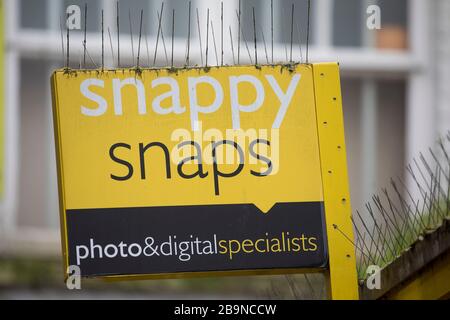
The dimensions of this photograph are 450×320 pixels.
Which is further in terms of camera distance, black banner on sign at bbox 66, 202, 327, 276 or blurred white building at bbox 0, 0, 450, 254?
blurred white building at bbox 0, 0, 450, 254

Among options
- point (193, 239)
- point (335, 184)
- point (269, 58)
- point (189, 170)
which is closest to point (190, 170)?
point (189, 170)

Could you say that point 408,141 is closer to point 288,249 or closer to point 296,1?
point 296,1

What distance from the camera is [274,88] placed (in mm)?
3836

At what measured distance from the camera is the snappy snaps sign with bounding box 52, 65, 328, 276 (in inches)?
145

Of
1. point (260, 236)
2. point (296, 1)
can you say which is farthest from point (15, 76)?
point (260, 236)

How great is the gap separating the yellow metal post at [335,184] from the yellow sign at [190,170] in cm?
2

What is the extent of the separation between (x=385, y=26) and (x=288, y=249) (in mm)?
4304

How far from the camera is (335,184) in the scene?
3.79m

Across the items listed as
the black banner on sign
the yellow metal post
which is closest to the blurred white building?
the yellow metal post

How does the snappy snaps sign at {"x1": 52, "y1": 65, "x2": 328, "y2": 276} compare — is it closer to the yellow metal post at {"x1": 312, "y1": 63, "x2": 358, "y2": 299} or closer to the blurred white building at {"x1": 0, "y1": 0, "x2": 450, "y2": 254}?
the yellow metal post at {"x1": 312, "y1": 63, "x2": 358, "y2": 299}

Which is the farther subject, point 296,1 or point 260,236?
point 296,1

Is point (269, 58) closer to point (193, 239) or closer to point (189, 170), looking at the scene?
point (189, 170)

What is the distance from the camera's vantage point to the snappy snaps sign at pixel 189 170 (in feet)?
12.1

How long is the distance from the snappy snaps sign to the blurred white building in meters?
3.17
